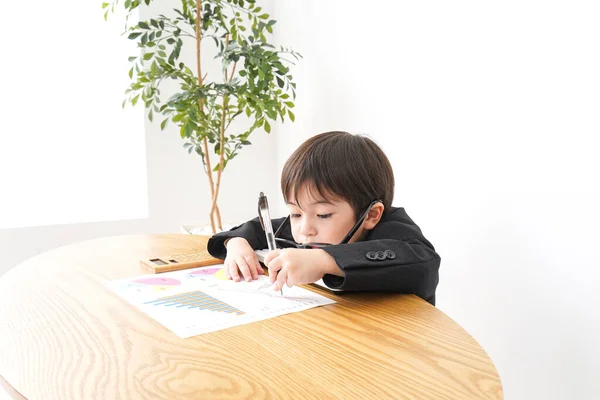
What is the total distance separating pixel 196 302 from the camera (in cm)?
84

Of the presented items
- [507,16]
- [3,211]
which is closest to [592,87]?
[507,16]

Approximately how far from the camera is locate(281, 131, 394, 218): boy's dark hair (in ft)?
3.61

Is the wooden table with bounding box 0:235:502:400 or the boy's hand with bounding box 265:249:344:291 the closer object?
the wooden table with bounding box 0:235:502:400

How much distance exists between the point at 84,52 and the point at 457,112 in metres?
1.90

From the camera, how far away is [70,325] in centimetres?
74

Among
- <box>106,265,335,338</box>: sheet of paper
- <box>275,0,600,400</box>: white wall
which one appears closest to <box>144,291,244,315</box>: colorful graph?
<box>106,265,335,338</box>: sheet of paper

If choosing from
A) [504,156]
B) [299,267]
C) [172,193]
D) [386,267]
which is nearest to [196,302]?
[299,267]

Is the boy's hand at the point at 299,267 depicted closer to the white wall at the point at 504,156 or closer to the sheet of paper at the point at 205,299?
the sheet of paper at the point at 205,299

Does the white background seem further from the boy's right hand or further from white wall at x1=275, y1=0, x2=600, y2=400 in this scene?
the boy's right hand

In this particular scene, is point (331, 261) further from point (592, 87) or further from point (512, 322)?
point (512, 322)

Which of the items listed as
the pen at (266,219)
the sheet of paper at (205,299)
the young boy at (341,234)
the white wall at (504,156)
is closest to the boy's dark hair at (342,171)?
the young boy at (341,234)

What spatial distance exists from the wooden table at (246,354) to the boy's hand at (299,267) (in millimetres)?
52

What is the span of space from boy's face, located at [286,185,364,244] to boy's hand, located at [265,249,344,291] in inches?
8.6

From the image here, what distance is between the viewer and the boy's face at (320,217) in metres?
1.10
